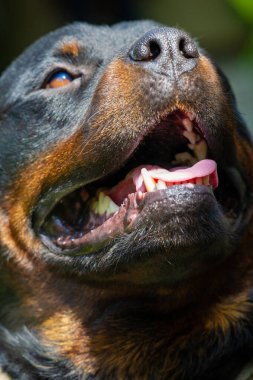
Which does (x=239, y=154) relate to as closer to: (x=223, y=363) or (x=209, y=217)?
(x=209, y=217)

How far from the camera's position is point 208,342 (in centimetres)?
286

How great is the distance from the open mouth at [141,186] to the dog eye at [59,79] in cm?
60

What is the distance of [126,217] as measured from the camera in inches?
104

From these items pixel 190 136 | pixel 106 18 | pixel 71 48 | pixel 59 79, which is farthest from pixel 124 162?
pixel 106 18

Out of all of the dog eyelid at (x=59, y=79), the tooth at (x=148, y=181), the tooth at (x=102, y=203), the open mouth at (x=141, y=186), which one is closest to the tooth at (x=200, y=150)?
the open mouth at (x=141, y=186)

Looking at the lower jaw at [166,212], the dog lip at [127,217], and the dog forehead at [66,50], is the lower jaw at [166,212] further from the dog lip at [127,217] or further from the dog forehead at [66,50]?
the dog forehead at [66,50]

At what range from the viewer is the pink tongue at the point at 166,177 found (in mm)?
2639

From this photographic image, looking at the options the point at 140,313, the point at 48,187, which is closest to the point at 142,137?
the point at 48,187

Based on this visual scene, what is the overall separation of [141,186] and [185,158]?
0.31 m

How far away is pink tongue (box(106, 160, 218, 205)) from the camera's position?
8.66 feet

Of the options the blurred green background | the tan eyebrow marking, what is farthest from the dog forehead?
the blurred green background

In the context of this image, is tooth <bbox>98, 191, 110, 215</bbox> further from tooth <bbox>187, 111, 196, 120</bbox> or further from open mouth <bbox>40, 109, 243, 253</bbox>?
tooth <bbox>187, 111, 196, 120</bbox>

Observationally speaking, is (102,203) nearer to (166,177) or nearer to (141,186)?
(141,186)

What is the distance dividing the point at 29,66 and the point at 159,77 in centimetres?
107
